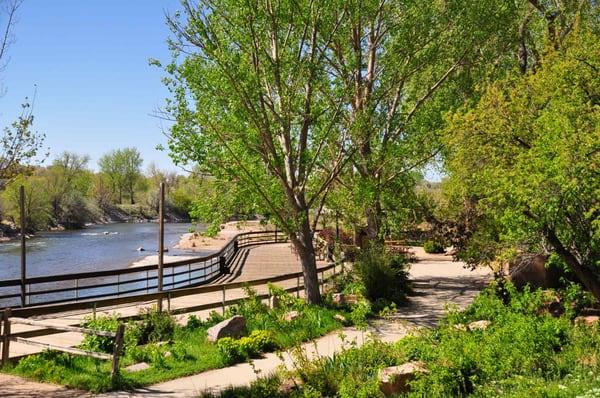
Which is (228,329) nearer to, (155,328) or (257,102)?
(155,328)

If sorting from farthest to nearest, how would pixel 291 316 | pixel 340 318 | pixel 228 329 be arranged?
pixel 340 318 < pixel 291 316 < pixel 228 329

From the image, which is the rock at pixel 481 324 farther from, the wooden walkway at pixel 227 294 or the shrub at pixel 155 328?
the wooden walkway at pixel 227 294

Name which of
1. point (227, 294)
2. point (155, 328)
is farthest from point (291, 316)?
point (227, 294)

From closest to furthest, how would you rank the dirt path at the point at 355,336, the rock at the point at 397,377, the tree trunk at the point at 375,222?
the rock at the point at 397,377
the dirt path at the point at 355,336
the tree trunk at the point at 375,222

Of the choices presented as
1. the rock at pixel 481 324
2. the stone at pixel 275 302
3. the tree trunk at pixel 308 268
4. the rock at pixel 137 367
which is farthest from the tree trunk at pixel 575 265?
the rock at pixel 137 367

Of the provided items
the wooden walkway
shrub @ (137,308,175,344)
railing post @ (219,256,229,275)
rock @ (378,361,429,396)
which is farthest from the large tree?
railing post @ (219,256,229,275)

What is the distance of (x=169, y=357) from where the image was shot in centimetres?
1079

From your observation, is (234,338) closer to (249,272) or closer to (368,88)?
(368,88)

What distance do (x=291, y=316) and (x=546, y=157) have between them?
7.01m

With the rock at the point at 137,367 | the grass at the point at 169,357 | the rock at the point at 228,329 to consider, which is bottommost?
the rock at the point at 137,367

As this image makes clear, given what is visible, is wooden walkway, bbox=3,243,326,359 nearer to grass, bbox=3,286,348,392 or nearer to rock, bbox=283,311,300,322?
grass, bbox=3,286,348,392

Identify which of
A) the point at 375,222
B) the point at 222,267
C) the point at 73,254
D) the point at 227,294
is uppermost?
the point at 375,222

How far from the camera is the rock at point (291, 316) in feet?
45.9

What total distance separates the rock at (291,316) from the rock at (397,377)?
5.51 m
